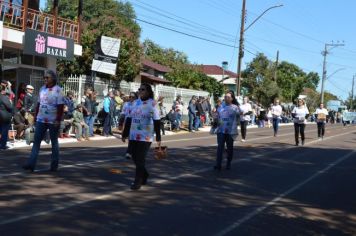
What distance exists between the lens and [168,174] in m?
11.7

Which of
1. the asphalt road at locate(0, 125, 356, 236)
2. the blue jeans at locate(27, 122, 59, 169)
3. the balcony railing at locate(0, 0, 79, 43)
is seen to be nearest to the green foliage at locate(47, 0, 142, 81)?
the balcony railing at locate(0, 0, 79, 43)

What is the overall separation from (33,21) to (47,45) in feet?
6.29

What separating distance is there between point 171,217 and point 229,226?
2.60 ft

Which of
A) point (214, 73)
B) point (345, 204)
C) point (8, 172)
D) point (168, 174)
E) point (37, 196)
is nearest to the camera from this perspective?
point (37, 196)

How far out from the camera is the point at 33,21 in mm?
25719

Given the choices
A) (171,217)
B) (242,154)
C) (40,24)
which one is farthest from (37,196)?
(40,24)

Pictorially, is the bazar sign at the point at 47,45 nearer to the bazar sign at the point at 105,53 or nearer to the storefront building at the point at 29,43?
the storefront building at the point at 29,43

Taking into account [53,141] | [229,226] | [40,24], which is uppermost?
[40,24]

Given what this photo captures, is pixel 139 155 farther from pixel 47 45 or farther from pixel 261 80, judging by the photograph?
pixel 261 80

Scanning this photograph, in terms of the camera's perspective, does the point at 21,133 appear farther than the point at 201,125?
No

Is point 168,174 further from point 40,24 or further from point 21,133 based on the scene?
point 40,24

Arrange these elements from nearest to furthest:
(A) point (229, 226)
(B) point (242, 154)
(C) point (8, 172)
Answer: (A) point (229, 226), (C) point (8, 172), (B) point (242, 154)

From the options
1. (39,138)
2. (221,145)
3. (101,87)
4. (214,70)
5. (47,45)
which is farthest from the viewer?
(214,70)

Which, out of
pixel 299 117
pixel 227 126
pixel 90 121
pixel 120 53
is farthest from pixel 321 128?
pixel 227 126
